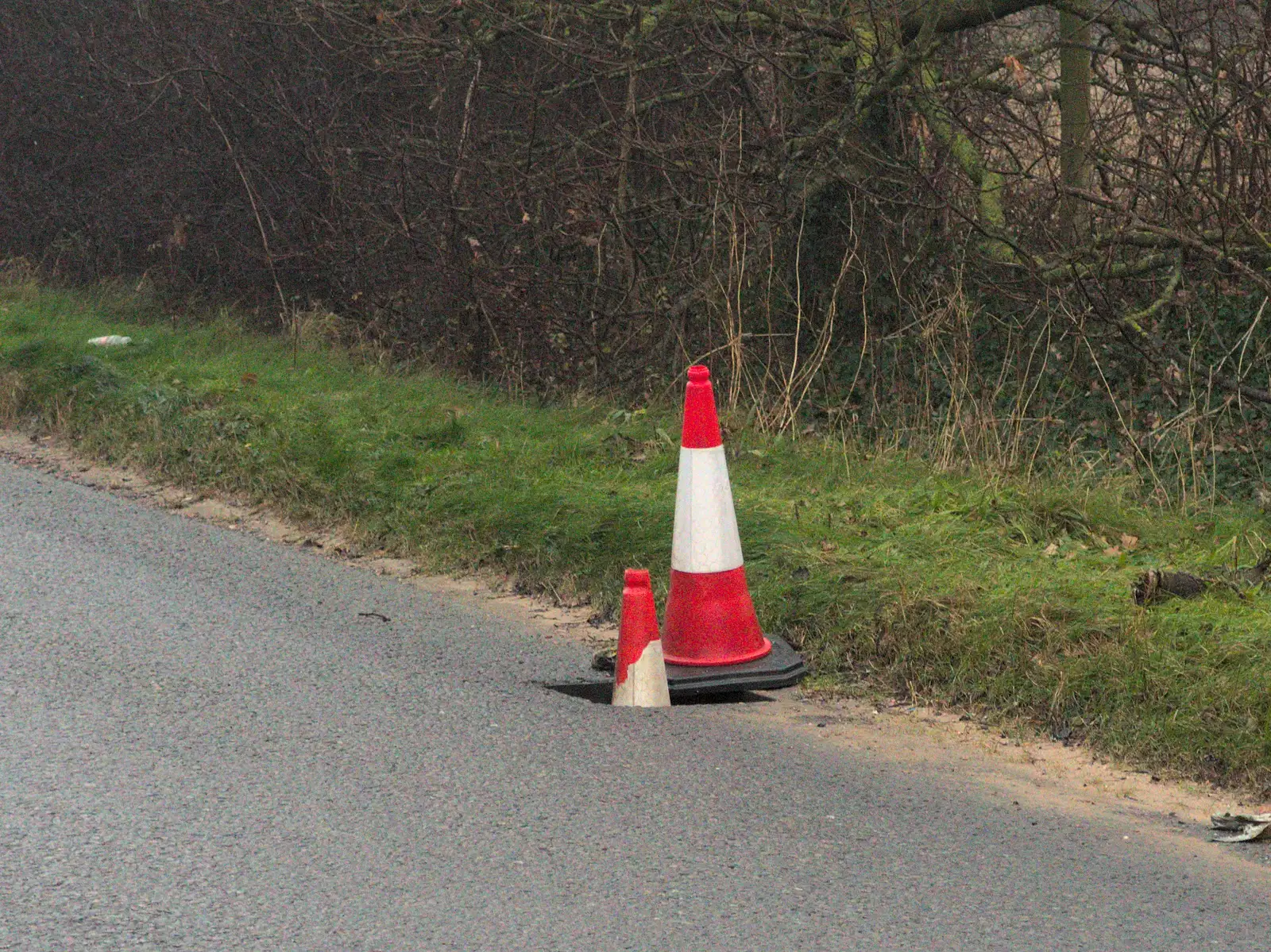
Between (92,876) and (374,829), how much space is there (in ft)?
2.32

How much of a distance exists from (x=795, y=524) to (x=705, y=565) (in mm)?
1304

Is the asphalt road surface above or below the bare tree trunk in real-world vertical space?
below

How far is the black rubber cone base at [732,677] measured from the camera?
5.40 m

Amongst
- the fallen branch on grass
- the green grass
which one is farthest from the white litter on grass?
the fallen branch on grass

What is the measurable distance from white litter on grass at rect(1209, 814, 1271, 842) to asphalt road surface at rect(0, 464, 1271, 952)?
14cm

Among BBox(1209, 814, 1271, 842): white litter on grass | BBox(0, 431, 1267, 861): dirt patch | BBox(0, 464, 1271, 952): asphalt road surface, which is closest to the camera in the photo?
BBox(0, 464, 1271, 952): asphalt road surface

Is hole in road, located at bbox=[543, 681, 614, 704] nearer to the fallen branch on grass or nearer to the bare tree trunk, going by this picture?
the fallen branch on grass

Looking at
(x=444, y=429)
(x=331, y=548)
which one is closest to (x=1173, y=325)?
(x=444, y=429)

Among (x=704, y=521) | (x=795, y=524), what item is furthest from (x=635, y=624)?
(x=795, y=524)

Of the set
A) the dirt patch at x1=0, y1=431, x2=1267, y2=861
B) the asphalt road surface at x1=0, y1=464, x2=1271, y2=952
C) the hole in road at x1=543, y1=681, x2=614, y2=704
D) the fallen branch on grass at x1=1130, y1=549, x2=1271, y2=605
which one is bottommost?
the asphalt road surface at x1=0, y1=464, x2=1271, y2=952

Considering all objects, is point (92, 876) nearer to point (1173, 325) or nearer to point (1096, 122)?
point (1173, 325)

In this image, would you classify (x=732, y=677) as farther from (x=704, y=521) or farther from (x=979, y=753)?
(x=979, y=753)

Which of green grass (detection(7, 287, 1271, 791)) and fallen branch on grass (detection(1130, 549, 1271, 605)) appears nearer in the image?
green grass (detection(7, 287, 1271, 791))

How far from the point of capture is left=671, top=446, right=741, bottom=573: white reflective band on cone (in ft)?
18.1
